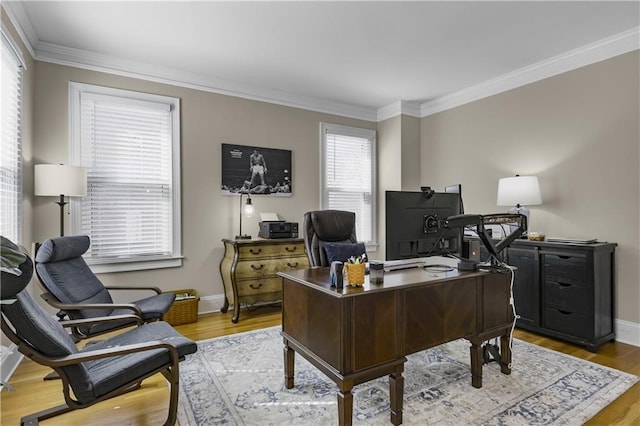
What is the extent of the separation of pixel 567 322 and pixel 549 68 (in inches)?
99.7

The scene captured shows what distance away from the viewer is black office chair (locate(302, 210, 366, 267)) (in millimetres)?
2871

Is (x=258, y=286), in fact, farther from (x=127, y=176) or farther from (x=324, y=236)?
(x=127, y=176)

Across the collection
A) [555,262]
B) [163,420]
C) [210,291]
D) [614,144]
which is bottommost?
[163,420]

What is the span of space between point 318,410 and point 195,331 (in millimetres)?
1828

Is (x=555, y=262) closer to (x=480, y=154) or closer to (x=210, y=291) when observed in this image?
(x=480, y=154)

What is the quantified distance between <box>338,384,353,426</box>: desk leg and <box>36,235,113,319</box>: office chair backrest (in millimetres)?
1915

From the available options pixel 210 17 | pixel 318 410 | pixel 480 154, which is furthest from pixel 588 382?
pixel 210 17

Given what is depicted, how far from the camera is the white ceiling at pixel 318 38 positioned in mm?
2664

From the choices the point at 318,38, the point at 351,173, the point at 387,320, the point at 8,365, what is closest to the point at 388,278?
the point at 387,320

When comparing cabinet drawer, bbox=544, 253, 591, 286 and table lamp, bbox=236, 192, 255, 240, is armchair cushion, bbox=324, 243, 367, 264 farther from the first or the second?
cabinet drawer, bbox=544, 253, 591, 286

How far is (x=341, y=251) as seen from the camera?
2.88 meters

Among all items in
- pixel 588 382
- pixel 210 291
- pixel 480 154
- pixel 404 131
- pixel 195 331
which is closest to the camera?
pixel 588 382

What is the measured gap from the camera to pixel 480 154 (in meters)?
4.30

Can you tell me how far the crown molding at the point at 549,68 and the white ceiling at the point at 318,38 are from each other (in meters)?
0.02
